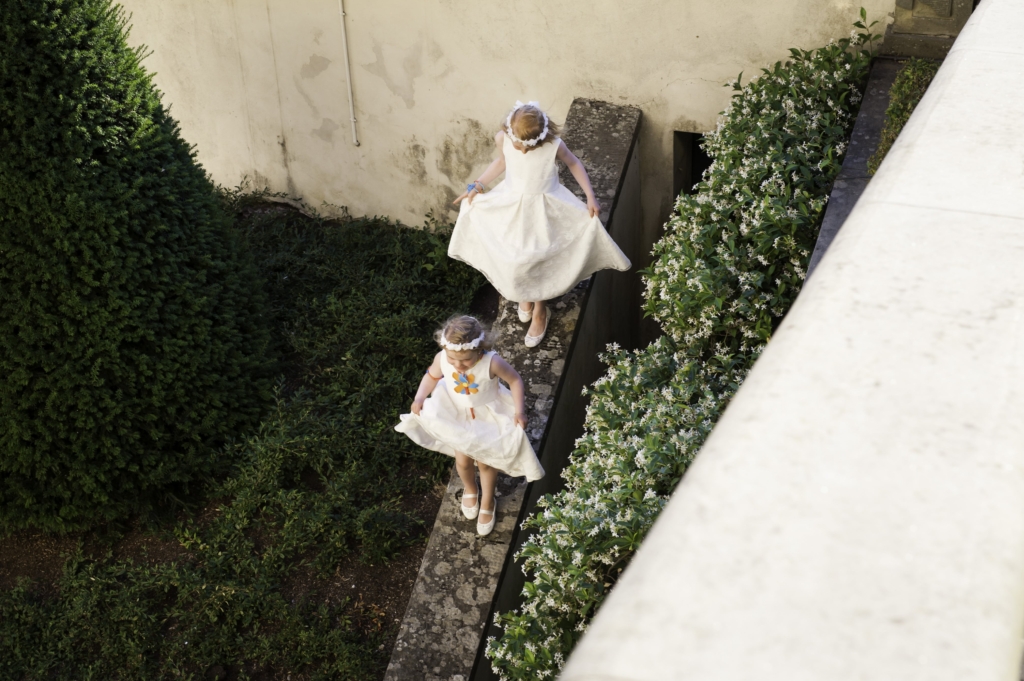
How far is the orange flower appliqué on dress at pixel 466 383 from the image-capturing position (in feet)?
14.2

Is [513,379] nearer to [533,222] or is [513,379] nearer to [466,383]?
[466,383]

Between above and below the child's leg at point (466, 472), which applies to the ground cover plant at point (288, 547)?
below

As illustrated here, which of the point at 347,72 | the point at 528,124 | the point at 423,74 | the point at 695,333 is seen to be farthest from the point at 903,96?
the point at 347,72

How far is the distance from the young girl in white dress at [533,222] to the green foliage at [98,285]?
172 centimetres

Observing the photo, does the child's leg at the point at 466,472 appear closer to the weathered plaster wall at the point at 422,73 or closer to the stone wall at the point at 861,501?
the weathered plaster wall at the point at 422,73

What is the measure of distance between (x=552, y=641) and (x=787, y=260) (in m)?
2.19

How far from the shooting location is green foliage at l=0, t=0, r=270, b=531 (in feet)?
16.3

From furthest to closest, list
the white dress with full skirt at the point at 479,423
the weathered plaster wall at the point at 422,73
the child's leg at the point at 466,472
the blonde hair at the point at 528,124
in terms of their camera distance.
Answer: the weathered plaster wall at the point at 422,73 < the blonde hair at the point at 528,124 < the child's leg at the point at 466,472 < the white dress with full skirt at the point at 479,423

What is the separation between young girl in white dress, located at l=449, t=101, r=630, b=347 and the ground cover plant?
1.49 metres

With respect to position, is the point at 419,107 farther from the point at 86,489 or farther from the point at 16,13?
the point at 86,489

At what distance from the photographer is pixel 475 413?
4488mm

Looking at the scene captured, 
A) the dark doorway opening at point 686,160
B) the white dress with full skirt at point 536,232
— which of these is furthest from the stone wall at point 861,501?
the dark doorway opening at point 686,160

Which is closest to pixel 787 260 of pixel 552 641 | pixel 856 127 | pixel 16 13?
pixel 856 127

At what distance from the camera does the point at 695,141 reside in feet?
22.1
